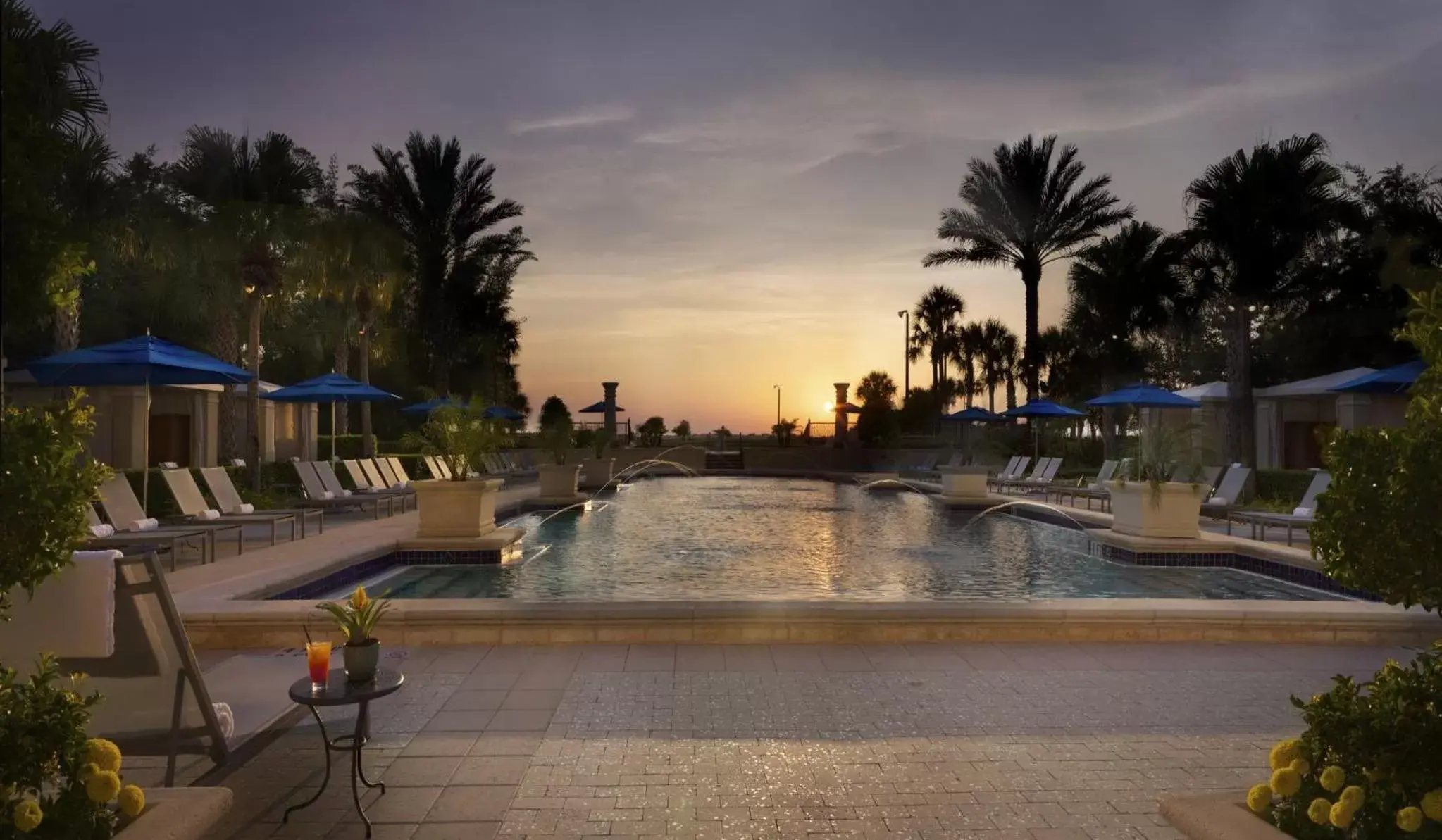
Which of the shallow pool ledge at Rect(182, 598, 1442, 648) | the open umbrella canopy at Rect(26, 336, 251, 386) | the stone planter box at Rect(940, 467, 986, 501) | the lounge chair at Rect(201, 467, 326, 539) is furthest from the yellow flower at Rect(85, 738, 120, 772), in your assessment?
the stone planter box at Rect(940, 467, 986, 501)

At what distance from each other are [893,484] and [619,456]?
11.7m

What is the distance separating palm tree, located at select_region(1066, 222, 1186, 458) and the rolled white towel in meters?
23.5

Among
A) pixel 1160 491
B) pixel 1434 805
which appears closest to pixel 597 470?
pixel 1160 491

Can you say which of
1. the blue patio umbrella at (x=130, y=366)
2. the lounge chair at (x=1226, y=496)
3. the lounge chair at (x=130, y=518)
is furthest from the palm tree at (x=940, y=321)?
the lounge chair at (x=130, y=518)

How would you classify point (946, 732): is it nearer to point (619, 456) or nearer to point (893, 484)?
point (893, 484)

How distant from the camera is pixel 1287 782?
268 cm

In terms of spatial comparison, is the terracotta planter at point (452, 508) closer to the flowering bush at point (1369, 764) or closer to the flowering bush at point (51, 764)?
the flowering bush at point (51, 764)

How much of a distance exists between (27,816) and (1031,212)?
2844 centimetres

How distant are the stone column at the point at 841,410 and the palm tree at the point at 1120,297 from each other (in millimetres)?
9079

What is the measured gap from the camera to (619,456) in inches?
1296

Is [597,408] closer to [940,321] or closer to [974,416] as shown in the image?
[974,416]

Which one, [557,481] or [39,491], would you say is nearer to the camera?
[39,491]

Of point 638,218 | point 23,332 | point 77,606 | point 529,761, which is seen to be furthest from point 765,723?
point 638,218

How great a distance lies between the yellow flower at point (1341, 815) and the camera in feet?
8.01
